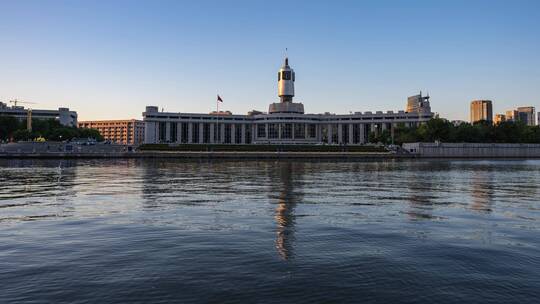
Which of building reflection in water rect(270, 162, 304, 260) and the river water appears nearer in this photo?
the river water

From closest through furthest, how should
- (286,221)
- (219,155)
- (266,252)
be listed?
(266,252) → (286,221) → (219,155)

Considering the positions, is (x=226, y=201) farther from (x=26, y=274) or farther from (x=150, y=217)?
(x=26, y=274)

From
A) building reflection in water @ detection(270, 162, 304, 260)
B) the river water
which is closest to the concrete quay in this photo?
building reflection in water @ detection(270, 162, 304, 260)

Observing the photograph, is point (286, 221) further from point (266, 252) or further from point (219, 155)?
point (219, 155)

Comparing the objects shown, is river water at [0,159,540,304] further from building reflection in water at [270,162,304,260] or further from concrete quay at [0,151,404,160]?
concrete quay at [0,151,404,160]

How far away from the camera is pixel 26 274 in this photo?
47.9 ft

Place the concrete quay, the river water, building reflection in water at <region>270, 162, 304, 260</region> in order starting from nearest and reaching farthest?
1. the river water
2. building reflection in water at <region>270, 162, 304, 260</region>
3. the concrete quay

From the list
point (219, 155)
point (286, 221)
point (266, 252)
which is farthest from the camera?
point (219, 155)

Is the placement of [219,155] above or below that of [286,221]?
above

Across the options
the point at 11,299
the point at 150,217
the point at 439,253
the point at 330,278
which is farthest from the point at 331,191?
the point at 11,299

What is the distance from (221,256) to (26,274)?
6.59 metres

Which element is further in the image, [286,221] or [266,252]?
[286,221]

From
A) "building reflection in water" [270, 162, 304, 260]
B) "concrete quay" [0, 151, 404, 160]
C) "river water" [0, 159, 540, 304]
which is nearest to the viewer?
"river water" [0, 159, 540, 304]

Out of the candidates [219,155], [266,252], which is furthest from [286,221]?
[219,155]
